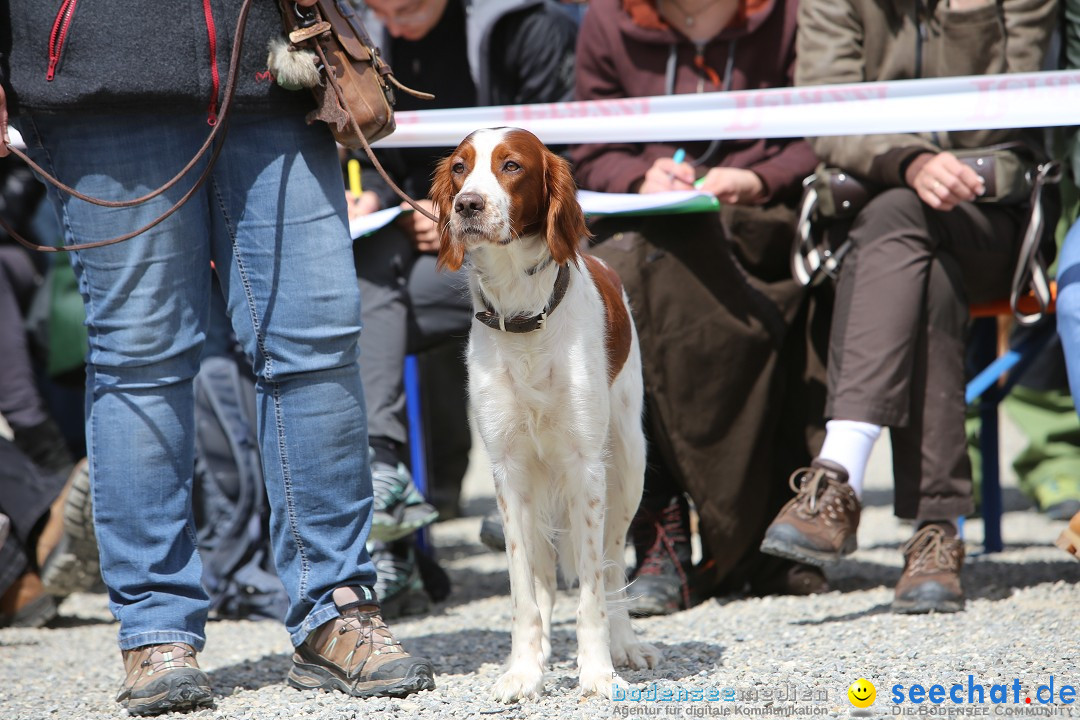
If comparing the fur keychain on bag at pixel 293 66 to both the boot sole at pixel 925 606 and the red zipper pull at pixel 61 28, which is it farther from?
the boot sole at pixel 925 606

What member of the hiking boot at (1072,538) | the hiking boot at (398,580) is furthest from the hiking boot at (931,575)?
the hiking boot at (398,580)

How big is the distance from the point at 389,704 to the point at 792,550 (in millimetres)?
1282

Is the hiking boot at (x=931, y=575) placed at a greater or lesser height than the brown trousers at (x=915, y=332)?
lesser

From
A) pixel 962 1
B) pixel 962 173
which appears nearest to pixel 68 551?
pixel 962 173

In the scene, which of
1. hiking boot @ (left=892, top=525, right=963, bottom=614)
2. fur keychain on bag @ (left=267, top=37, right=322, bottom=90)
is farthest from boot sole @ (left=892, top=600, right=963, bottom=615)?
fur keychain on bag @ (left=267, top=37, right=322, bottom=90)

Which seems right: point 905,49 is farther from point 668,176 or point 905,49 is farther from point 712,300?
point 712,300

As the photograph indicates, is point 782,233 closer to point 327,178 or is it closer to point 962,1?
point 962,1

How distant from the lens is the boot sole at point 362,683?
2.78 m

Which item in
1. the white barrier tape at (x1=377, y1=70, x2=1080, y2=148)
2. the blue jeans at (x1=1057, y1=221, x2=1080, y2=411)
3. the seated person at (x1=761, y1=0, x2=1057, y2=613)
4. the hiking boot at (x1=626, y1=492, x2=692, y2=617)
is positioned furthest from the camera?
the hiking boot at (x1=626, y1=492, x2=692, y2=617)

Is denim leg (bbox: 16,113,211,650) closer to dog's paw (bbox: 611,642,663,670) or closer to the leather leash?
the leather leash

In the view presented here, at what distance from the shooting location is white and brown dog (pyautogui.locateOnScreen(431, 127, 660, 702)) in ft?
9.23

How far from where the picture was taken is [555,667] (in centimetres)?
310

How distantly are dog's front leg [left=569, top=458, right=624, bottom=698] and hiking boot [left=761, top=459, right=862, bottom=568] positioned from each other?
0.69 meters

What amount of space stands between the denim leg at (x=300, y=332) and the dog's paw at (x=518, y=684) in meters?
0.44
